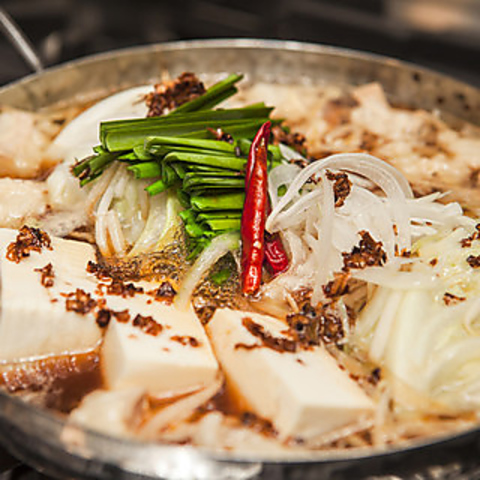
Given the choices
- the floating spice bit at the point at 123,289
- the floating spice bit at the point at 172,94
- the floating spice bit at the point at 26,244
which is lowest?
the floating spice bit at the point at 123,289

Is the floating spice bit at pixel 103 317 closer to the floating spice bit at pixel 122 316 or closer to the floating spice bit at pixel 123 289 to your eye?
the floating spice bit at pixel 122 316

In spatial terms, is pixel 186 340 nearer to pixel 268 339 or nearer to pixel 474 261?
pixel 268 339

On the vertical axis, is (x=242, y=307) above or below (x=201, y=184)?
below

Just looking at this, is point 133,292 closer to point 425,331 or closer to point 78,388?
point 78,388

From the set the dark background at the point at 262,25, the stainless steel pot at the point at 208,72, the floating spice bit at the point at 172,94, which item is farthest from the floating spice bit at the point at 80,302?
the dark background at the point at 262,25

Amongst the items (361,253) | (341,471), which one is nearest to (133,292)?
(361,253)

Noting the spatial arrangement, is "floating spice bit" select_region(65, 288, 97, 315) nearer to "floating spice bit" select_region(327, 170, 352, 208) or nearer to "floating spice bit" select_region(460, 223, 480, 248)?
"floating spice bit" select_region(327, 170, 352, 208)
